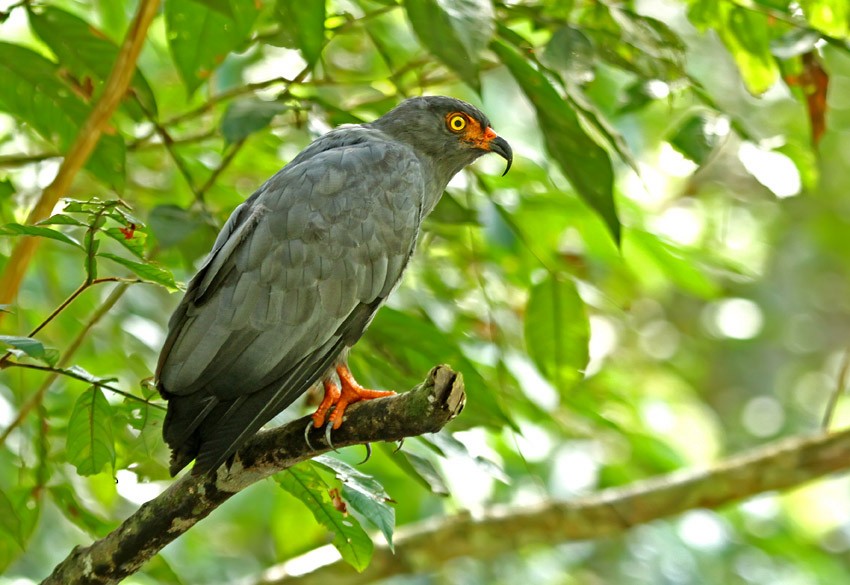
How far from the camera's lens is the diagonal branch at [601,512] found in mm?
5055

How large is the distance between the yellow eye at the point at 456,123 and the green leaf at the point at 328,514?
181 centimetres

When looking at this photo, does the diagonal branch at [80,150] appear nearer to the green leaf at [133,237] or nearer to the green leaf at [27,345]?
the green leaf at [133,237]

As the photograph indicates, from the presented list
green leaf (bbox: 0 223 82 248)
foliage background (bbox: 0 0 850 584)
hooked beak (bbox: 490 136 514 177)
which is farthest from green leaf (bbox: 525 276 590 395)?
green leaf (bbox: 0 223 82 248)

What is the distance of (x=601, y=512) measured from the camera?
5086 mm

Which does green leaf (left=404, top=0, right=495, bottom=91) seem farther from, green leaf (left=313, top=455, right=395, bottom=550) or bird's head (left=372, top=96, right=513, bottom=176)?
green leaf (left=313, top=455, right=395, bottom=550)

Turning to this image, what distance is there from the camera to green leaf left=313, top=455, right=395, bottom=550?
3.10m

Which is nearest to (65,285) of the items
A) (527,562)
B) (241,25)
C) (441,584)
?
(241,25)

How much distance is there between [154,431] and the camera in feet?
11.0

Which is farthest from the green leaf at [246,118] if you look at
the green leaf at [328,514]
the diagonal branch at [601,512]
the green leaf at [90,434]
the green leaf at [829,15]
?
the diagonal branch at [601,512]

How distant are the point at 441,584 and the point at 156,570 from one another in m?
3.19

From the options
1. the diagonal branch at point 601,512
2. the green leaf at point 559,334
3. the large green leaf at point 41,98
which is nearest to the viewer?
the large green leaf at point 41,98

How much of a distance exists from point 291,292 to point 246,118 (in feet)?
2.06

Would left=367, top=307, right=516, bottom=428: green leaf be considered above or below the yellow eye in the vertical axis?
below

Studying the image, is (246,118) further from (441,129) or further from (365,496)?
(365,496)
